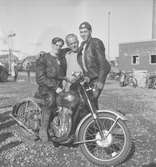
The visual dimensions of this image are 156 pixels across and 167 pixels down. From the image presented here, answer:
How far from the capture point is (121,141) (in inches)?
149

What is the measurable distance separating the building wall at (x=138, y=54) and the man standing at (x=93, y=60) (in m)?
26.7

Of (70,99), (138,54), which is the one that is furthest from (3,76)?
(138,54)

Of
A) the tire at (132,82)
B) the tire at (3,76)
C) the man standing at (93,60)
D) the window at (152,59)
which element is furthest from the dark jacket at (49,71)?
the window at (152,59)

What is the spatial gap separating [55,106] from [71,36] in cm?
129

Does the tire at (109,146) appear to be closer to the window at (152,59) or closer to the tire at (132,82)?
the tire at (132,82)

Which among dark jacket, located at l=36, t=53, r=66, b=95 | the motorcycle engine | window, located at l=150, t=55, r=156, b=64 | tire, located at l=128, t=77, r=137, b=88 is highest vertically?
window, located at l=150, t=55, r=156, b=64

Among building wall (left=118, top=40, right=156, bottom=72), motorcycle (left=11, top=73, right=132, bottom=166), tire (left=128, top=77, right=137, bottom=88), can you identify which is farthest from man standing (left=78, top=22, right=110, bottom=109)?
building wall (left=118, top=40, right=156, bottom=72)

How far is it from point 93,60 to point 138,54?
28.2 meters

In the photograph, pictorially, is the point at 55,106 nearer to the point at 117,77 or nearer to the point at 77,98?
the point at 77,98

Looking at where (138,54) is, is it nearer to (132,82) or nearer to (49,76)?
(132,82)

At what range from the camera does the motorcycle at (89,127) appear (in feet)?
11.5

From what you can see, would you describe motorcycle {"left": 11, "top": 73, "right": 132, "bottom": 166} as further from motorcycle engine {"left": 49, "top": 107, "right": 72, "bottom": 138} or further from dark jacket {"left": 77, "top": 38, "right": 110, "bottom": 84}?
dark jacket {"left": 77, "top": 38, "right": 110, "bottom": 84}

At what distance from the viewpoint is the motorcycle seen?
3508 mm

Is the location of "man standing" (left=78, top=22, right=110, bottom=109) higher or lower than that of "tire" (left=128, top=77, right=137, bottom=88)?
higher
